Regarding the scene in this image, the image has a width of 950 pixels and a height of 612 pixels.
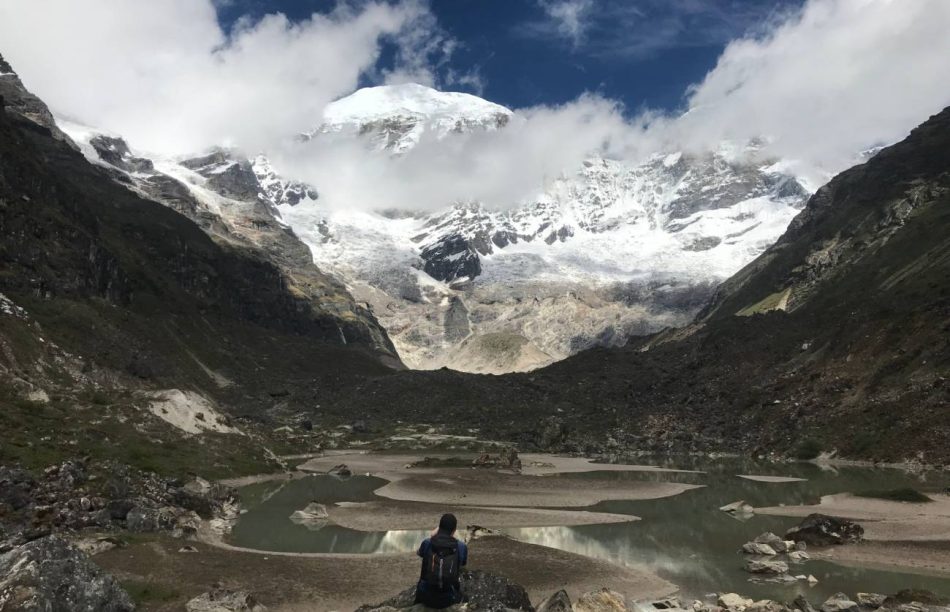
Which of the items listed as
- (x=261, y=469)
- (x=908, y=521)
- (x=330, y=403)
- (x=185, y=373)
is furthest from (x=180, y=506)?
(x=330, y=403)

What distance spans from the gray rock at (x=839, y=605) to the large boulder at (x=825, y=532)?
11.6 metres

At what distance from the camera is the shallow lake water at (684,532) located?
92.4 ft

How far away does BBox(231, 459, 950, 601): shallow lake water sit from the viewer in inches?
1109

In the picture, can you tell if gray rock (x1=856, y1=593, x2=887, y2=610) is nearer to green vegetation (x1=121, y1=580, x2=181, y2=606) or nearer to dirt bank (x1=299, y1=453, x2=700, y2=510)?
green vegetation (x1=121, y1=580, x2=181, y2=606)

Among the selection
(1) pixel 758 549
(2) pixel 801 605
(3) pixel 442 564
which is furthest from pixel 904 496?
(3) pixel 442 564

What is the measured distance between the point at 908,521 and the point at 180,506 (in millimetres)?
44784

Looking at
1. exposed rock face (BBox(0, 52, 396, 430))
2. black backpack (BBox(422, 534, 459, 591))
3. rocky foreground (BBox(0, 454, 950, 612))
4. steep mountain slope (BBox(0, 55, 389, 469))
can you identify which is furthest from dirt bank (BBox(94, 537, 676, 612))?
exposed rock face (BBox(0, 52, 396, 430))

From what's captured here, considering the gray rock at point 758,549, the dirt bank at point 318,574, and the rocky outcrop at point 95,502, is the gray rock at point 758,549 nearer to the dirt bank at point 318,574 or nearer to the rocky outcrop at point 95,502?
the dirt bank at point 318,574

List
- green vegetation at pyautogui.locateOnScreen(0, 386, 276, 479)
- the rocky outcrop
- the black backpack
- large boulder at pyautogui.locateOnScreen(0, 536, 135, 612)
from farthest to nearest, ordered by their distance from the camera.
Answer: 1. green vegetation at pyautogui.locateOnScreen(0, 386, 276, 479)
2. the rocky outcrop
3. large boulder at pyautogui.locateOnScreen(0, 536, 135, 612)
4. the black backpack

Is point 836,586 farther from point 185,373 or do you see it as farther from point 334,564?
point 185,373

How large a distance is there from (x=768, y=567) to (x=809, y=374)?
83290mm

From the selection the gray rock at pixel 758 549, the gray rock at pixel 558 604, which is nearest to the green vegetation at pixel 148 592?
the gray rock at pixel 558 604

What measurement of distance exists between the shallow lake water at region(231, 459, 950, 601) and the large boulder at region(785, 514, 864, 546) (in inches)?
110

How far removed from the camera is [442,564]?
15.8 m
